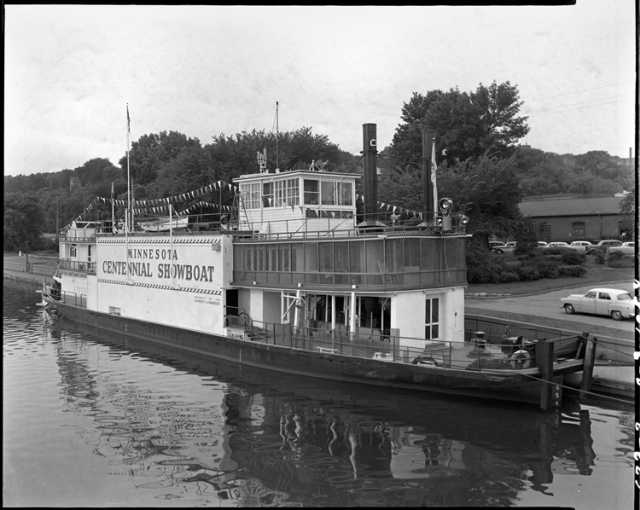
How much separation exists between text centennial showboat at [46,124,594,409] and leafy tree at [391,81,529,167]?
27877mm

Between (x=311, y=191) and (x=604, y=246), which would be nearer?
(x=311, y=191)

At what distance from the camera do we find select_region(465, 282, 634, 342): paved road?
24.3 meters

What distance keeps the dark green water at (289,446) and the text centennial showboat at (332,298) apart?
3.07 ft

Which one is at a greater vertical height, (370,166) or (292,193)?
(370,166)

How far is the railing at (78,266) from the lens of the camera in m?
36.4

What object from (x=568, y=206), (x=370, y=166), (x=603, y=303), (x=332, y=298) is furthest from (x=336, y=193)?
(x=568, y=206)

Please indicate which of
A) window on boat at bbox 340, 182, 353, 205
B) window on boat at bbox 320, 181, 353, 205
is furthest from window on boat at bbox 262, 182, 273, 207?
window on boat at bbox 340, 182, 353, 205

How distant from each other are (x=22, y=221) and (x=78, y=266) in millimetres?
28600

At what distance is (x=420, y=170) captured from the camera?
4797cm

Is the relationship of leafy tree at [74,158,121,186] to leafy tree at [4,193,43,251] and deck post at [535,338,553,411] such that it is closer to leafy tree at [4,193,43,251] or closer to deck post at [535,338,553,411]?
leafy tree at [4,193,43,251]

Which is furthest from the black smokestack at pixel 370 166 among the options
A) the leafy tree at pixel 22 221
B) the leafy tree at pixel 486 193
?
the leafy tree at pixel 22 221

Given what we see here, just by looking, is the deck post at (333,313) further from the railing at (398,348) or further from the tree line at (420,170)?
the tree line at (420,170)

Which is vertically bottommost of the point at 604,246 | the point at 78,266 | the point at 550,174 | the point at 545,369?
the point at 545,369

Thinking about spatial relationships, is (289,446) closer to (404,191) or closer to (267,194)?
(267,194)
